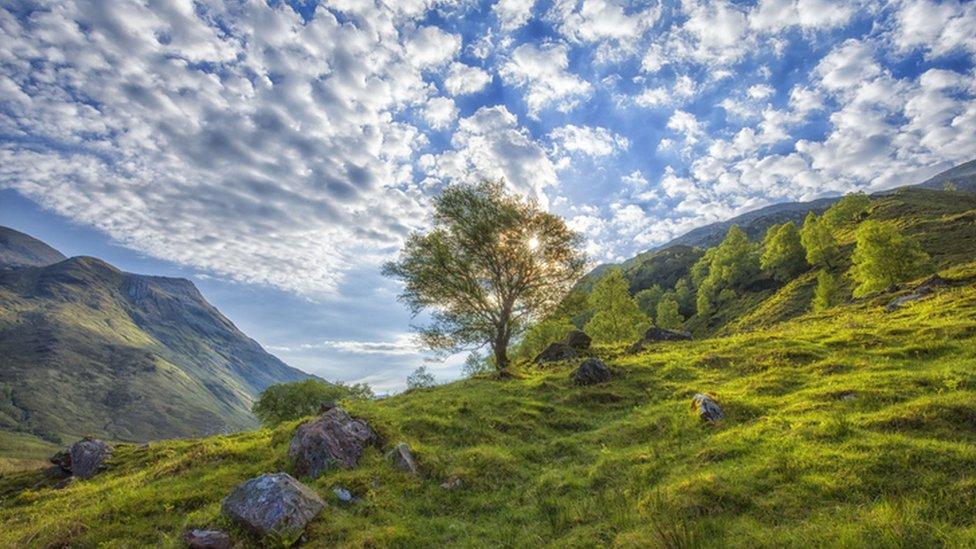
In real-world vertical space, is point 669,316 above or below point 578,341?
above

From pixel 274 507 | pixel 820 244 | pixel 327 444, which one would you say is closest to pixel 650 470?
pixel 274 507

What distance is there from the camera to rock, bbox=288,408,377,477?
16.5 metres

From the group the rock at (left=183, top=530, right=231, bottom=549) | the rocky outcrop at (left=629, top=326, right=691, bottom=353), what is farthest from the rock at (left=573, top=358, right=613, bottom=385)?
the rock at (left=183, top=530, right=231, bottom=549)

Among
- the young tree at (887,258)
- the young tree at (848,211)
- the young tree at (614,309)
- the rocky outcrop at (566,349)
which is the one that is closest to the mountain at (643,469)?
the rocky outcrop at (566,349)

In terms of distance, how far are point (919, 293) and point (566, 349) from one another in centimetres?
3463

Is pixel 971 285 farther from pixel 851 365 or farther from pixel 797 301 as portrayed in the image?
pixel 797 301

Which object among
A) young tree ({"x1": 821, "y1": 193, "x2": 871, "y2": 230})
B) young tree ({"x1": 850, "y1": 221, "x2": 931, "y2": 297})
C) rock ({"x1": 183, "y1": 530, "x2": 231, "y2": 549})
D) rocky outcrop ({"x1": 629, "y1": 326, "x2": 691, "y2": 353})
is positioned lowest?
rock ({"x1": 183, "y1": 530, "x2": 231, "y2": 549})

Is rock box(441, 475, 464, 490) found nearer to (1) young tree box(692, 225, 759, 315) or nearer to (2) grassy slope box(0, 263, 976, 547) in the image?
(2) grassy slope box(0, 263, 976, 547)

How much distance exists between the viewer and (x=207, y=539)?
11258 millimetres

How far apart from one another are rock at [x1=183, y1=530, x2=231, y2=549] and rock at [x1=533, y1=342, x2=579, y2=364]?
3018cm

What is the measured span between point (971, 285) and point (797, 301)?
5195cm

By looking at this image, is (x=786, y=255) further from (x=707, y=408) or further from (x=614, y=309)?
(x=707, y=408)

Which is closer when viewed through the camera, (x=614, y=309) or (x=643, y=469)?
(x=643, y=469)

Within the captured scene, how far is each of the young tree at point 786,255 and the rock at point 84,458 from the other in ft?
412
